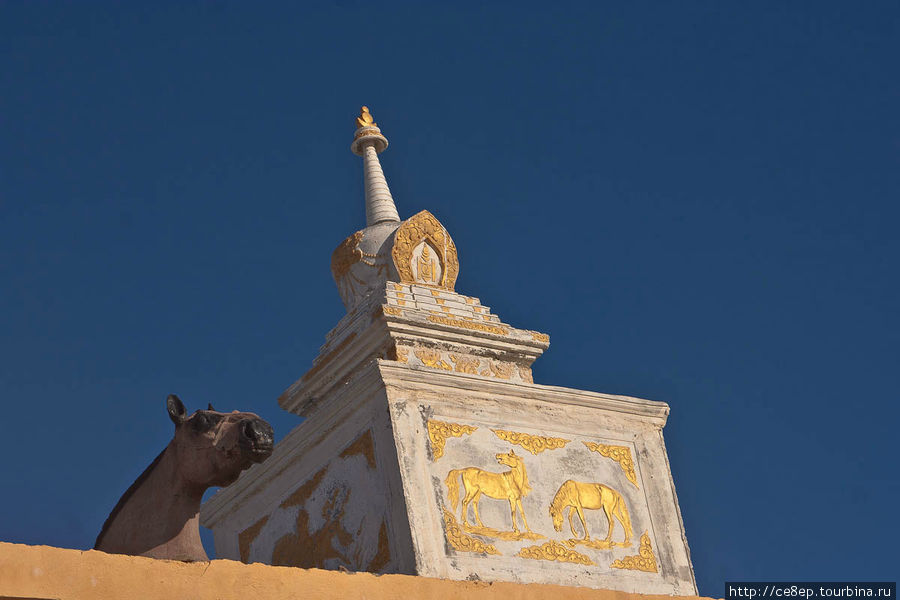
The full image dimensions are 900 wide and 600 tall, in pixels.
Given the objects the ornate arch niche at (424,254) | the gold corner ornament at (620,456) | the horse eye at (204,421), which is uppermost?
the ornate arch niche at (424,254)

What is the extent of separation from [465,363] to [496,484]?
6.90 ft

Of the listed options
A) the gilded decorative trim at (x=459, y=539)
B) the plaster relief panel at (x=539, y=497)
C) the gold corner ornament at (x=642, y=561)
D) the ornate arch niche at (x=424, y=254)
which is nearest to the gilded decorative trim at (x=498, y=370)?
the ornate arch niche at (x=424, y=254)

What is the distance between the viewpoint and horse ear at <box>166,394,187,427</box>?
8602 mm

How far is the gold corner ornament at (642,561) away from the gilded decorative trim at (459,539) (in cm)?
129

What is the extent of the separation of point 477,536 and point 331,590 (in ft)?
12.9

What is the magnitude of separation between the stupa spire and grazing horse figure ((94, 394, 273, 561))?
7.34m

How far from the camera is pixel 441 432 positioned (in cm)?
1133

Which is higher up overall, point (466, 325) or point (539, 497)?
point (466, 325)

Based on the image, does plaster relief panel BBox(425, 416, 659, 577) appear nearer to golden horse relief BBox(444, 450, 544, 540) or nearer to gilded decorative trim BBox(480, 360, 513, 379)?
golden horse relief BBox(444, 450, 544, 540)

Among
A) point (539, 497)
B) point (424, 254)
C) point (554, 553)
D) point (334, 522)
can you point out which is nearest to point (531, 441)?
point (539, 497)

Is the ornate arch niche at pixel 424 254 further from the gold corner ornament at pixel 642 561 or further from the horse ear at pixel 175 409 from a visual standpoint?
the horse ear at pixel 175 409

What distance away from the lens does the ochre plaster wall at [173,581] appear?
614 centimetres

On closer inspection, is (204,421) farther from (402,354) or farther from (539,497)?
(402,354)

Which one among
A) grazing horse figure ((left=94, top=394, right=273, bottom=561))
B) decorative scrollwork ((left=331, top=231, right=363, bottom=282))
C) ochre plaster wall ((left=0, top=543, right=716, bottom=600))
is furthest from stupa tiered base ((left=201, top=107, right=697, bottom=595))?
ochre plaster wall ((left=0, top=543, right=716, bottom=600))
